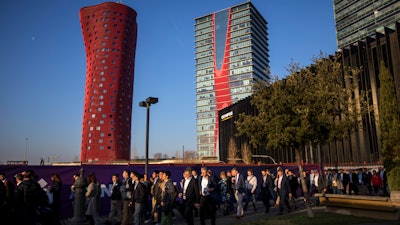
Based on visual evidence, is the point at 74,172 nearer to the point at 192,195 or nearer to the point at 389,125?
the point at 192,195

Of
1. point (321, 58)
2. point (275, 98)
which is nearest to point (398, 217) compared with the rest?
point (275, 98)

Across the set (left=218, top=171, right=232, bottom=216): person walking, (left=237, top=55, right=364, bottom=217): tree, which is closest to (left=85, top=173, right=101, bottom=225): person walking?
(left=218, top=171, right=232, bottom=216): person walking

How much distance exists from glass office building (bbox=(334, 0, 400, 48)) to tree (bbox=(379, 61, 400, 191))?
7913 cm

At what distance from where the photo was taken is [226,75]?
5782 inches

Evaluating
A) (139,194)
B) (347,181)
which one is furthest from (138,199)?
(347,181)

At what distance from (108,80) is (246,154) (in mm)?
63141

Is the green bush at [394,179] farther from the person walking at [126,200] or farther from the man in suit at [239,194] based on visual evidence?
the person walking at [126,200]

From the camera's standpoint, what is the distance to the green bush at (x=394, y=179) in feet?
41.2

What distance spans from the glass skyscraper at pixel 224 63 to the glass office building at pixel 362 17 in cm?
4380

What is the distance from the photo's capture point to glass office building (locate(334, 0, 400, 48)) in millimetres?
83812

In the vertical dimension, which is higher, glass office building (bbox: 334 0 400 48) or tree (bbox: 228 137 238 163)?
glass office building (bbox: 334 0 400 48)

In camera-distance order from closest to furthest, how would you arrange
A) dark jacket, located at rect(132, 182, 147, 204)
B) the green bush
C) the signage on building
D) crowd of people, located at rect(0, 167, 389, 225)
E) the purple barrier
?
crowd of people, located at rect(0, 167, 389, 225)
dark jacket, located at rect(132, 182, 147, 204)
the purple barrier
the green bush
the signage on building

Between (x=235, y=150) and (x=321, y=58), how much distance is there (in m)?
56.2

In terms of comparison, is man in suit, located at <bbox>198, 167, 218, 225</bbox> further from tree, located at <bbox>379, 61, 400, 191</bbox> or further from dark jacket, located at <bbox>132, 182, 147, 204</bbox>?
tree, located at <bbox>379, 61, 400, 191</bbox>
